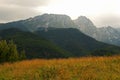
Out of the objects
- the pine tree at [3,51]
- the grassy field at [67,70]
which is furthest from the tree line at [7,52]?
the grassy field at [67,70]

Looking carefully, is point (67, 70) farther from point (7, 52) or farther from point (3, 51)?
point (7, 52)

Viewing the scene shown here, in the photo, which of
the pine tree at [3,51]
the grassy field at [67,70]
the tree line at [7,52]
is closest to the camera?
the grassy field at [67,70]

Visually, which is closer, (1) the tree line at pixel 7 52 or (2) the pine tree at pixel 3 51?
(2) the pine tree at pixel 3 51

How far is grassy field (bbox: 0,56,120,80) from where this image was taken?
52.5 feet

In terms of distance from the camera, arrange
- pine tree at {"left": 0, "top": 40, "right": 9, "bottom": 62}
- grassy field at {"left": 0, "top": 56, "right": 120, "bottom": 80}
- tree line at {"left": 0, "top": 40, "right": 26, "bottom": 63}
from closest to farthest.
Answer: grassy field at {"left": 0, "top": 56, "right": 120, "bottom": 80} → pine tree at {"left": 0, "top": 40, "right": 9, "bottom": 62} → tree line at {"left": 0, "top": 40, "right": 26, "bottom": 63}

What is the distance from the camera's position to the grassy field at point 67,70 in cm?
1600

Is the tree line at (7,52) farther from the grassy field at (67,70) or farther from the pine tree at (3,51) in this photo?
the grassy field at (67,70)

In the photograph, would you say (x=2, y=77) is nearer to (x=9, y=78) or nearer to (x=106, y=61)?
(x=9, y=78)

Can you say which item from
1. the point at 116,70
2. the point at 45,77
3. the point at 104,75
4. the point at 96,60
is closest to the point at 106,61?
the point at 96,60

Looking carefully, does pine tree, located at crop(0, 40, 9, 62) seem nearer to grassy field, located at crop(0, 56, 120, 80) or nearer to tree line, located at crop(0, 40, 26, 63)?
tree line, located at crop(0, 40, 26, 63)

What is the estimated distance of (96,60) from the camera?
2009 cm

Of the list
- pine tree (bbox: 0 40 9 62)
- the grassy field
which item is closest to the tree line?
pine tree (bbox: 0 40 9 62)

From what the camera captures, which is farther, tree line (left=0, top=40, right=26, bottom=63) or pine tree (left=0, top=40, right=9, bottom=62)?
tree line (left=0, top=40, right=26, bottom=63)

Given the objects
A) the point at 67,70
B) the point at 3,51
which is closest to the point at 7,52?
the point at 3,51
